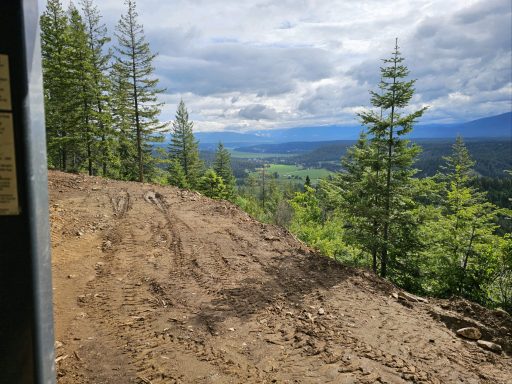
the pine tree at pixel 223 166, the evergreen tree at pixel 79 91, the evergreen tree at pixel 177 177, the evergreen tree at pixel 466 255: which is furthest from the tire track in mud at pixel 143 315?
the pine tree at pixel 223 166

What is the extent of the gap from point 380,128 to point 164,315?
1343 centimetres

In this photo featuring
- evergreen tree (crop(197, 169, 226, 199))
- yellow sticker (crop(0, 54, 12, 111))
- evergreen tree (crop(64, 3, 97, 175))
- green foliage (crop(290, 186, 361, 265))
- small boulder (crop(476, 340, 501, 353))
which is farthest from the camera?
evergreen tree (crop(197, 169, 226, 199))

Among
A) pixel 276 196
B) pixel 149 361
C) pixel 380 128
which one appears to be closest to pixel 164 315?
pixel 149 361

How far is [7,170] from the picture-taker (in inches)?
80.7

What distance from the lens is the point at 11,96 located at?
2029mm

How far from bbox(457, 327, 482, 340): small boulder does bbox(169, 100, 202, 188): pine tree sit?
116 feet

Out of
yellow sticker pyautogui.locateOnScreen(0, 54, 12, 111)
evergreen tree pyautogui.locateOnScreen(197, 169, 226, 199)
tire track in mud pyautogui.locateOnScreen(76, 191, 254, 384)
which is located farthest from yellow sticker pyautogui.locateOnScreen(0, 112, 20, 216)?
evergreen tree pyautogui.locateOnScreen(197, 169, 226, 199)

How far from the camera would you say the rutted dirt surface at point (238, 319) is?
4418 mm

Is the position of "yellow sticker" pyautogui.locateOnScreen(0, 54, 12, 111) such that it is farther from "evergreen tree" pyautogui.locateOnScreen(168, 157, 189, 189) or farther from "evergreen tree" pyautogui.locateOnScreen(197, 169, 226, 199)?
"evergreen tree" pyautogui.locateOnScreen(168, 157, 189, 189)

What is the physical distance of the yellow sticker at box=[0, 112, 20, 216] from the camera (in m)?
2.03

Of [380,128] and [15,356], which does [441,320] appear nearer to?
[15,356]

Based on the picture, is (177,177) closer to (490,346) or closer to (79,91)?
(79,91)

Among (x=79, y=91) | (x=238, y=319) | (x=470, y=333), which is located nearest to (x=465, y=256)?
(x=470, y=333)

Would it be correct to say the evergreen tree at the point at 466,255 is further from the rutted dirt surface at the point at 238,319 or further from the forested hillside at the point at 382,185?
the rutted dirt surface at the point at 238,319
